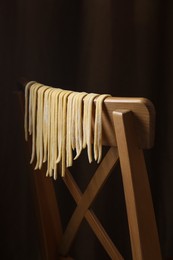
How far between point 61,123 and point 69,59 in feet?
1.57

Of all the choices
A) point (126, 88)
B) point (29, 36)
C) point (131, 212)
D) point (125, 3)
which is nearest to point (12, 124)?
point (29, 36)

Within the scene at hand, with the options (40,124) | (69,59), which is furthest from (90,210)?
(69,59)

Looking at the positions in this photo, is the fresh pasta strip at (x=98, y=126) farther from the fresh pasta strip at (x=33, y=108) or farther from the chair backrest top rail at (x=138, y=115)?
the fresh pasta strip at (x=33, y=108)

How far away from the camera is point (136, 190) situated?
23.1 inches

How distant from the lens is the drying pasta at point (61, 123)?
619 mm

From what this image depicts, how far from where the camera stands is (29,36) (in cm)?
107

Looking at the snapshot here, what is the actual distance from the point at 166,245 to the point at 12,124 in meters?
0.67

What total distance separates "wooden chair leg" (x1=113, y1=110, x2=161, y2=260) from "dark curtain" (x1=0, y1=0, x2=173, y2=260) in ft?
1.55

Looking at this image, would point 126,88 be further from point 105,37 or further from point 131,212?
point 131,212

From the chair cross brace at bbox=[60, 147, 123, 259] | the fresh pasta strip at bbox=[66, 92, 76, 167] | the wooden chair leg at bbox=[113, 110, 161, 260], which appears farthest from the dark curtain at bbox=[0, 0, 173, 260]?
the wooden chair leg at bbox=[113, 110, 161, 260]

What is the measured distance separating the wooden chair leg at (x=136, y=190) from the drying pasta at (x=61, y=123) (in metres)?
0.05

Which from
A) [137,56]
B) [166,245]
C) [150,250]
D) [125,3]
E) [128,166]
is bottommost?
[166,245]

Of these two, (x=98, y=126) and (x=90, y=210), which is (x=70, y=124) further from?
(x=90, y=210)

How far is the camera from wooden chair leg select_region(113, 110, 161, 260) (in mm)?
566
